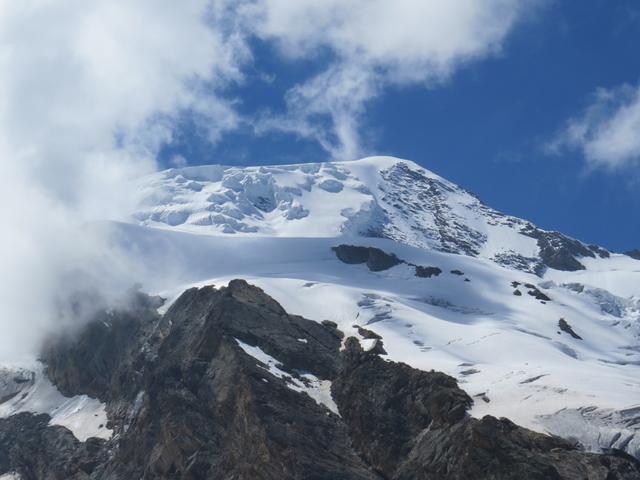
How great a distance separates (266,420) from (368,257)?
73946 mm

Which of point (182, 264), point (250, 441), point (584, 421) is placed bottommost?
point (250, 441)

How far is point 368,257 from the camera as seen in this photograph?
15788 centimetres

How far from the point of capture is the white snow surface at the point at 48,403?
111 metres

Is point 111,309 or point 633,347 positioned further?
point 633,347

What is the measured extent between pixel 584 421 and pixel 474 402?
986 cm

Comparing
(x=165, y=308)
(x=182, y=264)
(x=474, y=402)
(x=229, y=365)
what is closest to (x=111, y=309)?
(x=165, y=308)

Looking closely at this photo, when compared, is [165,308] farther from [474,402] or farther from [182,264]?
[474,402]

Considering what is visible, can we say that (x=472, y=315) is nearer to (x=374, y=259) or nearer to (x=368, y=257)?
(x=374, y=259)

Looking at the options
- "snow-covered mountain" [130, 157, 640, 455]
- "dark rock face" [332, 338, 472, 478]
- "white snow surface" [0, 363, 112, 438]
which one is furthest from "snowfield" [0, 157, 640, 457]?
"dark rock face" [332, 338, 472, 478]

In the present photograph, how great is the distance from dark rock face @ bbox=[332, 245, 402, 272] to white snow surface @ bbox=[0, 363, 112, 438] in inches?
1924

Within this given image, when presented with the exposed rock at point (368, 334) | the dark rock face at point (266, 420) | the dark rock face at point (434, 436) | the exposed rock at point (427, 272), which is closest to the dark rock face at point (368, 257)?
the exposed rock at point (427, 272)

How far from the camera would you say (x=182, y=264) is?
490 feet

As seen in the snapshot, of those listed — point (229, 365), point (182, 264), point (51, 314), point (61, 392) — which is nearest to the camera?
point (229, 365)

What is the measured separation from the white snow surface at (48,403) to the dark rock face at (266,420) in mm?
1641
